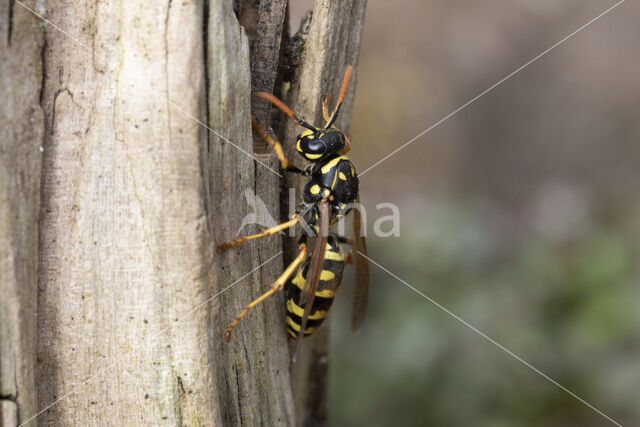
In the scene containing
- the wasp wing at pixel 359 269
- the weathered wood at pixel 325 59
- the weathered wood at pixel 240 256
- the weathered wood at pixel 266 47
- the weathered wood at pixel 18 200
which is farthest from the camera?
the wasp wing at pixel 359 269

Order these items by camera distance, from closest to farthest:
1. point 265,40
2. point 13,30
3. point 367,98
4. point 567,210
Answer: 1. point 13,30
2. point 265,40
3. point 567,210
4. point 367,98

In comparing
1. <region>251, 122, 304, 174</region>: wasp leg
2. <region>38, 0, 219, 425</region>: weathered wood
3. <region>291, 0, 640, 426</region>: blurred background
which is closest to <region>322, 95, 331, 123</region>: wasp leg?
<region>251, 122, 304, 174</region>: wasp leg

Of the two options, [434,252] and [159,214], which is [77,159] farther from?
[434,252]

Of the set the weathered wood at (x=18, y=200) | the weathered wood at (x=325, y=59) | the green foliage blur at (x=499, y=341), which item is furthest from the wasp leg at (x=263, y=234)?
the green foliage blur at (x=499, y=341)

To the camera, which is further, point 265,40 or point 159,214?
point 265,40

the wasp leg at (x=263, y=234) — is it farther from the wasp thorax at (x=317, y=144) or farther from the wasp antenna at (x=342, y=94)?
the wasp antenna at (x=342, y=94)

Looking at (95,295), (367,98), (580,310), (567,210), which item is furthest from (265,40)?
(367,98)

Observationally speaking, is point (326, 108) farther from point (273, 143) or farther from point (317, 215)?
point (317, 215)

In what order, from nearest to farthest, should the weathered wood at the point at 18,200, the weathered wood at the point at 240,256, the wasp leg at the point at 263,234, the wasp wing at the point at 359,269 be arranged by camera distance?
the weathered wood at the point at 18,200 < the weathered wood at the point at 240,256 < the wasp leg at the point at 263,234 < the wasp wing at the point at 359,269
